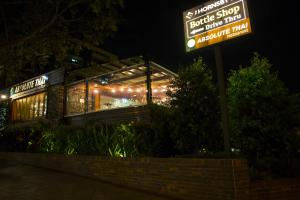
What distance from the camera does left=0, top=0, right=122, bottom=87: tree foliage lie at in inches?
393

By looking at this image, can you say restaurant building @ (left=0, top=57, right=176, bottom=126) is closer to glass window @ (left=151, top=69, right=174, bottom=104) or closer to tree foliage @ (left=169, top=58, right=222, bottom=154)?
glass window @ (left=151, top=69, right=174, bottom=104)

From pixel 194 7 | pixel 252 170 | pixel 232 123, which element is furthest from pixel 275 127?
pixel 194 7

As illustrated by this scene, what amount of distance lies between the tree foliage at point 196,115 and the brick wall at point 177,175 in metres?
1.18

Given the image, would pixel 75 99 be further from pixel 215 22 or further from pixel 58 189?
pixel 215 22

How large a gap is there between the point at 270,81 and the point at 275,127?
1390mm

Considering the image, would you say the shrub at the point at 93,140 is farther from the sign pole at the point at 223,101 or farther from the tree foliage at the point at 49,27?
the tree foliage at the point at 49,27

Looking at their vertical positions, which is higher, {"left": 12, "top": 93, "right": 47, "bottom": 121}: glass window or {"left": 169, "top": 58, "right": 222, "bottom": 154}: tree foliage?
{"left": 12, "top": 93, "right": 47, "bottom": 121}: glass window

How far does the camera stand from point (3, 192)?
21.2 feet

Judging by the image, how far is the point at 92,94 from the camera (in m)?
16.7

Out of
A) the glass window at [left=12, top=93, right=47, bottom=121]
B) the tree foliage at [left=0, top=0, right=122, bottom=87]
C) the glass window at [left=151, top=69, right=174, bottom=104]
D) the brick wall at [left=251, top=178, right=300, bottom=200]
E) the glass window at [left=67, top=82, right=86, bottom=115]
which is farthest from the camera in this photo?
the glass window at [left=12, top=93, right=47, bottom=121]

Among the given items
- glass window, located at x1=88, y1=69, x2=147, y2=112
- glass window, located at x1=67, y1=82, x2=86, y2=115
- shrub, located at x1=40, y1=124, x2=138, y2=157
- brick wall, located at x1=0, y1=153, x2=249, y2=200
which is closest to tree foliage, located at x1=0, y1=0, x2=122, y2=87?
glass window, located at x1=88, y1=69, x2=147, y2=112

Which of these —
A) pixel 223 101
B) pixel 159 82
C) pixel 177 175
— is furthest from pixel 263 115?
pixel 159 82

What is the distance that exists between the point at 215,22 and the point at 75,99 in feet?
41.5

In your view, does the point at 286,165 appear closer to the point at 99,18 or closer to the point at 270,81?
the point at 270,81
